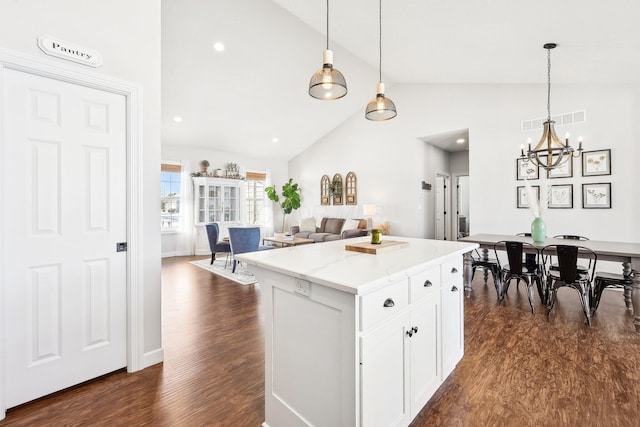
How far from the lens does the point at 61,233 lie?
192 centimetres

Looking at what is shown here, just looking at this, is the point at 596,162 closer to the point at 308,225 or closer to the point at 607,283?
the point at 607,283

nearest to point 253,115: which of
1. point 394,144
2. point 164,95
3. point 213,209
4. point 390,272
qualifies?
point 164,95

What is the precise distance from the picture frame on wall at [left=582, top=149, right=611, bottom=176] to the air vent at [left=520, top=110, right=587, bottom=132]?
0.54 meters

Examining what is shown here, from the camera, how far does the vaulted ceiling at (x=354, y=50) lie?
10.3 feet

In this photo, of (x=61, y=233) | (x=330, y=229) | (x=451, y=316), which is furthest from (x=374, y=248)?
(x=330, y=229)

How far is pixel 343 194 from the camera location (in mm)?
8250

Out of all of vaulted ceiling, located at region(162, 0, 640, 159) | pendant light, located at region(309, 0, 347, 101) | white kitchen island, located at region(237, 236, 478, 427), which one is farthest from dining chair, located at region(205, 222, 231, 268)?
white kitchen island, located at region(237, 236, 478, 427)

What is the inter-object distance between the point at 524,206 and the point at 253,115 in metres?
5.71

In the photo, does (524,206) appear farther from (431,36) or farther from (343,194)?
(343,194)

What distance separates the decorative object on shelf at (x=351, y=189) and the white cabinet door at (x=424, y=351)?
6.19 metres

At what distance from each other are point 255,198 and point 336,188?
2.47 metres

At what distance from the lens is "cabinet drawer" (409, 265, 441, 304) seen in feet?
5.16

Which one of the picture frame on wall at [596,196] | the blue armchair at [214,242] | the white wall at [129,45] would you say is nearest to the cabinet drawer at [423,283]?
the white wall at [129,45]

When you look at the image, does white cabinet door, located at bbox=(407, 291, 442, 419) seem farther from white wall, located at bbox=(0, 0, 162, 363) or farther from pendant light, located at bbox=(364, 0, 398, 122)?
white wall, located at bbox=(0, 0, 162, 363)
